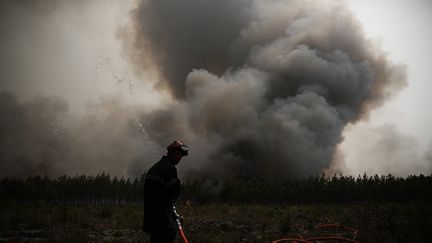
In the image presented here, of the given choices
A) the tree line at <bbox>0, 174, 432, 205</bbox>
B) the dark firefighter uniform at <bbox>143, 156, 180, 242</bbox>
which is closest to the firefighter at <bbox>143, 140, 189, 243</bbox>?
the dark firefighter uniform at <bbox>143, 156, 180, 242</bbox>

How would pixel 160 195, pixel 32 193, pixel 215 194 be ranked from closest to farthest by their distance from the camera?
pixel 160 195
pixel 32 193
pixel 215 194

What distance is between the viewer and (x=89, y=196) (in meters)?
84.6

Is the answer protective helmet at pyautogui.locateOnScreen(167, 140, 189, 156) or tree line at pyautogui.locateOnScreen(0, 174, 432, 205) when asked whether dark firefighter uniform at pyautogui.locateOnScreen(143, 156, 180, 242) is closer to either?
protective helmet at pyautogui.locateOnScreen(167, 140, 189, 156)

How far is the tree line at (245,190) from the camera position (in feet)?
229

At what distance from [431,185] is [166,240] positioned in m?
71.5

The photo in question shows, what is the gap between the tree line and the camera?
69.7m

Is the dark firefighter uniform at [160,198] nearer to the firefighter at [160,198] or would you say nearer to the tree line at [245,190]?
the firefighter at [160,198]

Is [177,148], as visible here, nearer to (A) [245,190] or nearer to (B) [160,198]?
(B) [160,198]

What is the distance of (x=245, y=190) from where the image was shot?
77.9 meters

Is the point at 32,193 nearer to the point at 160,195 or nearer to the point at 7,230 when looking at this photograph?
the point at 7,230

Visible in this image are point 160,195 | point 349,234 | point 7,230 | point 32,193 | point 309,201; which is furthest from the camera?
point 32,193

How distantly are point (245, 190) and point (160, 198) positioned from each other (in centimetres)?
7441

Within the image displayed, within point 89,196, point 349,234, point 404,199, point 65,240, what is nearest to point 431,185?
point 404,199

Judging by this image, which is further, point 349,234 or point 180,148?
point 349,234
